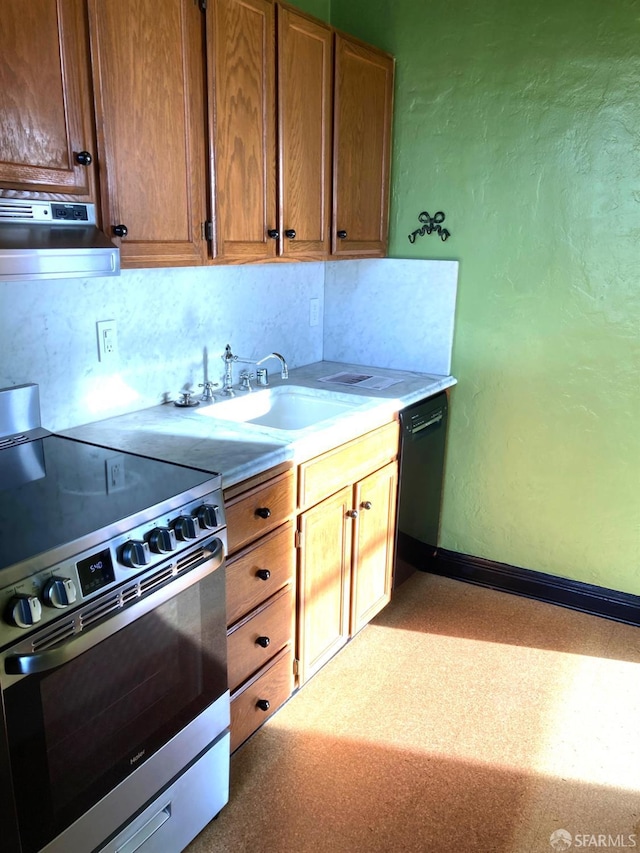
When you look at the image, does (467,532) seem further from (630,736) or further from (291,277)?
(291,277)

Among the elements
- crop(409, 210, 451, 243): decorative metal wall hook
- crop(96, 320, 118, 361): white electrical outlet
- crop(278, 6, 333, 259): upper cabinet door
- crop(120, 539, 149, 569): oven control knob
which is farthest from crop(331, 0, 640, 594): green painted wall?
crop(120, 539, 149, 569): oven control knob

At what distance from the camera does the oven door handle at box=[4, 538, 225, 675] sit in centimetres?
124

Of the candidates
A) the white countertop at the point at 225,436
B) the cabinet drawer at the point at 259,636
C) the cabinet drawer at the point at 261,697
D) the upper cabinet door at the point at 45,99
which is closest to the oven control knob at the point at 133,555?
the white countertop at the point at 225,436

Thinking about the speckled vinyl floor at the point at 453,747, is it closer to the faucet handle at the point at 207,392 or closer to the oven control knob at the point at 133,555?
the oven control knob at the point at 133,555

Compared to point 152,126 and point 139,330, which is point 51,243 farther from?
point 139,330

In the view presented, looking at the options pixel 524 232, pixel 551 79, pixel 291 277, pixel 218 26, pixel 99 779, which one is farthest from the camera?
pixel 291 277

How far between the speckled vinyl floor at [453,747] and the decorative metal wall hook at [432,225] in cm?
161

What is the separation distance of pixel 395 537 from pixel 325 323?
1086mm

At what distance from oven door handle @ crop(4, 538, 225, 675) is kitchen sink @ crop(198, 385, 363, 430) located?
0.89 m

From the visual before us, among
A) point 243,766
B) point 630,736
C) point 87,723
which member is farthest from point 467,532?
point 87,723

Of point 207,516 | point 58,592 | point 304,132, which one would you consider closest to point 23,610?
point 58,592

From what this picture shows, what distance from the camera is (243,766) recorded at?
6.72ft

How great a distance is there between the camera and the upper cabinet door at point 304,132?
2.25m

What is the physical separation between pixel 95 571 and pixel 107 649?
0.62 feet
